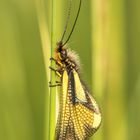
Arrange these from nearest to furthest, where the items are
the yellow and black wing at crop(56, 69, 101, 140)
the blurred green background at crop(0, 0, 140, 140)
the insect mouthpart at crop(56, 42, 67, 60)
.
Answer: the yellow and black wing at crop(56, 69, 101, 140)
the insect mouthpart at crop(56, 42, 67, 60)
the blurred green background at crop(0, 0, 140, 140)

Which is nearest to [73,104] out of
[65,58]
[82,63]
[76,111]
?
[76,111]

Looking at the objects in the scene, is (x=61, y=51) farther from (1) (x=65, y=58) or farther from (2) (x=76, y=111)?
(2) (x=76, y=111)

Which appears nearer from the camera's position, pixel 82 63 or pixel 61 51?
pixel 61 51

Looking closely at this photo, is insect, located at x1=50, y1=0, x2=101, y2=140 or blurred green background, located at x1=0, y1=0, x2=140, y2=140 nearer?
insect, located at x1=50, y1=0, x2=101, y2=140
